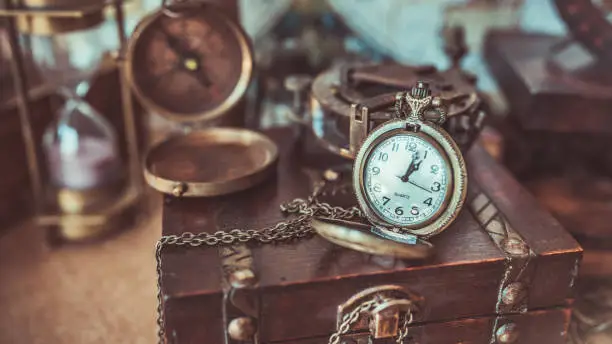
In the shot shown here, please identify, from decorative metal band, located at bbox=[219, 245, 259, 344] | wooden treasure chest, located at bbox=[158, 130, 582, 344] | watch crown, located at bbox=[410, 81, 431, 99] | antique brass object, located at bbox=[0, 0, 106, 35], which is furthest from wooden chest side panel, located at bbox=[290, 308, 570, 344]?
antique brass object, located at bbox=[0, 0, 106, 35]

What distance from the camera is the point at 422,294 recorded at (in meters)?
1.12

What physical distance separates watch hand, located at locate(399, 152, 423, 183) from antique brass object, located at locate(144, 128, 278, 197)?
317 millimetres

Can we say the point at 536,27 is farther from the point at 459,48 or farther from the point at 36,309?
the point at 36,309

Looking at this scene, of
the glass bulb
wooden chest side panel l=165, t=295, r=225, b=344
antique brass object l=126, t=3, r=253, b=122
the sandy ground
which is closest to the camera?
wooden chest side panel l=165, t=295, r=225, b=344

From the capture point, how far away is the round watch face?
3.53ft

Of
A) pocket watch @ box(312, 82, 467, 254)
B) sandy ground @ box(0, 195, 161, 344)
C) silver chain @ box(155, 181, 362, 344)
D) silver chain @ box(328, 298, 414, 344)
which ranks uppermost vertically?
pocket watch @ box(312, 82, 467, 254)

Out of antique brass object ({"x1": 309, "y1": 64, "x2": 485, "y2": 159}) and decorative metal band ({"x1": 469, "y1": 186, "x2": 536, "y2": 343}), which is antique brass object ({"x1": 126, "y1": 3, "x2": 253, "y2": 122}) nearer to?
antique brass object ({"x1": 309, "y1": 64, "x2": 485, "y2": 159})

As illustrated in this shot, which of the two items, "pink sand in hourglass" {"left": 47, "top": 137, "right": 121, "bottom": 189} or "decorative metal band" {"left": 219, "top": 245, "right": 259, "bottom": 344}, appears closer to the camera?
"decorative metal band" {"left": 219, "top": 245, "right": 259, "bottom": 344}

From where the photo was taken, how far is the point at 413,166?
1089 millimetres

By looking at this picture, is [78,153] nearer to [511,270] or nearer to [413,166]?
[413,166]

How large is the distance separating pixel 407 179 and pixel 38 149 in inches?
45.4

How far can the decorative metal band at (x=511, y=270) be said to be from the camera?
113cm

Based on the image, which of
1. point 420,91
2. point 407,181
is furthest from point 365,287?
point 420,91

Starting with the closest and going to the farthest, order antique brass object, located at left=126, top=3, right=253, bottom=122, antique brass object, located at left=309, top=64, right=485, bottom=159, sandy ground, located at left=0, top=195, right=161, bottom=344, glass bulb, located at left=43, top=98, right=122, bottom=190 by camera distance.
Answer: antique brass object, located at left=309, top=64, right=485, bottom=159
antique brass object, located at left=126, top=3, right=253, bottom=122
sandy ground, located at left=0, top=195, right=161, bottom=344
glass bulb, located at left=43, top=98, right=122, bottom=190
